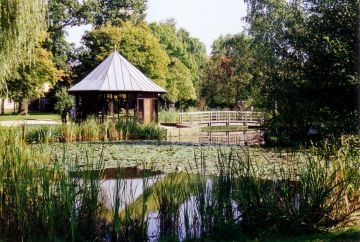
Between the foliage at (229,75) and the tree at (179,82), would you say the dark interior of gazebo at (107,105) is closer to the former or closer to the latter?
the foliage at (229,75)

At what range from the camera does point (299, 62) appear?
644cm

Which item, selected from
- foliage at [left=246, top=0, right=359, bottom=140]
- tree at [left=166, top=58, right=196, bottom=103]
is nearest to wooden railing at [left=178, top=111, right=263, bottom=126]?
tree at [left=166, top=58, right=196, bottom=103]

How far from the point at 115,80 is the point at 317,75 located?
15.7 m

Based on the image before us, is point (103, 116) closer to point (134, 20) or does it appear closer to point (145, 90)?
point (145, 90)

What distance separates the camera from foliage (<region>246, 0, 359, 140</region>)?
5.85 metres

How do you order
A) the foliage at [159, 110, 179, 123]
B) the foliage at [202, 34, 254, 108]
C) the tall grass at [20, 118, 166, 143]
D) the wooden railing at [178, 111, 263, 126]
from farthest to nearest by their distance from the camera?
1. the foliage at [202, 34, 254, 108]
2. the wooden railing at [178, 111, 263, 126]
3. the foliage at [159, 110, 179, 123]
4. the tall grass at [20, 118, 166, 143]

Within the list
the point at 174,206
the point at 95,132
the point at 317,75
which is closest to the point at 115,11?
the point at 95,132

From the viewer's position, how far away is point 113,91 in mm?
20188

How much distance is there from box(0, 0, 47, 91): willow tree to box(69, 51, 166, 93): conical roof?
938 centimetres

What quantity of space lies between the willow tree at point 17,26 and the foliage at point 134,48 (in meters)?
19.9

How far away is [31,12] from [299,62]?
663 centimetres

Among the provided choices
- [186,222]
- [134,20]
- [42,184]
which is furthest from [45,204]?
[134,20]

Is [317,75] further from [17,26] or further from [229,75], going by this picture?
[229,75]

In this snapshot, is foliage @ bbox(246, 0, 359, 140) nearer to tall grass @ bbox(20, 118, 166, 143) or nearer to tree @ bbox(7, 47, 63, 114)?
tall grass @ bbox(20, 118, 166, 143)
